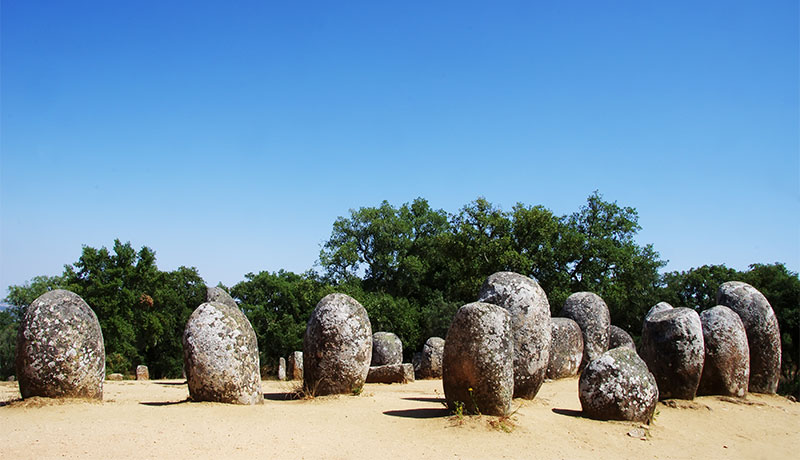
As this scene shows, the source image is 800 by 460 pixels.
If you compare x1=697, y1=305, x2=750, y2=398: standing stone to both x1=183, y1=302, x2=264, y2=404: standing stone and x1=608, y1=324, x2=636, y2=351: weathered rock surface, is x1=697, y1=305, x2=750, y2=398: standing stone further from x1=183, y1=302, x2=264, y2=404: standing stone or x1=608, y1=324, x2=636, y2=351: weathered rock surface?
x1=183, y1=302, x2=264, y2=404: standing stone

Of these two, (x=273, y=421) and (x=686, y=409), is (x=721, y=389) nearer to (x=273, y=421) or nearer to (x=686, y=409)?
(x=686, y=409)

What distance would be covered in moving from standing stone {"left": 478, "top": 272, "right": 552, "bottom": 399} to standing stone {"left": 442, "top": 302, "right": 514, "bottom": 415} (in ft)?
8.46

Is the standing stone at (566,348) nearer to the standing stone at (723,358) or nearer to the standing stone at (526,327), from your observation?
the standing stone at (723,358)

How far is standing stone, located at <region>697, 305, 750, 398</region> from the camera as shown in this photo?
14.7m

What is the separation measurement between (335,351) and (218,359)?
9.65 ft

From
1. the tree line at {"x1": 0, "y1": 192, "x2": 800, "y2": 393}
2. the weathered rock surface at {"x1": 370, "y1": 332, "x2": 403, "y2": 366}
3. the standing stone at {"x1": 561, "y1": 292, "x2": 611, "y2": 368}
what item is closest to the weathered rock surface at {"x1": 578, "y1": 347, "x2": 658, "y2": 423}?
the standing stone at {"x1": 561, "y1": 292, "x2": 611, "y2": 368}

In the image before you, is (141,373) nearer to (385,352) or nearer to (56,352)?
(385,352)

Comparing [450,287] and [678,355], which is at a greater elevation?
[450,287]

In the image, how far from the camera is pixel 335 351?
12805 mm

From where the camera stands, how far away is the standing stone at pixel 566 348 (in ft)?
60.6

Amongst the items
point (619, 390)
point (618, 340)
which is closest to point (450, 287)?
point (618, 340)

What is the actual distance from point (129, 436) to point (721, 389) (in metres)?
13.6

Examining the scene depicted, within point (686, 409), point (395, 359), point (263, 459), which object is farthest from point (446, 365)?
point (395, 359)

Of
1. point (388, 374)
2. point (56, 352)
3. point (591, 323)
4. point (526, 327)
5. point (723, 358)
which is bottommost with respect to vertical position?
point (388, 374)
